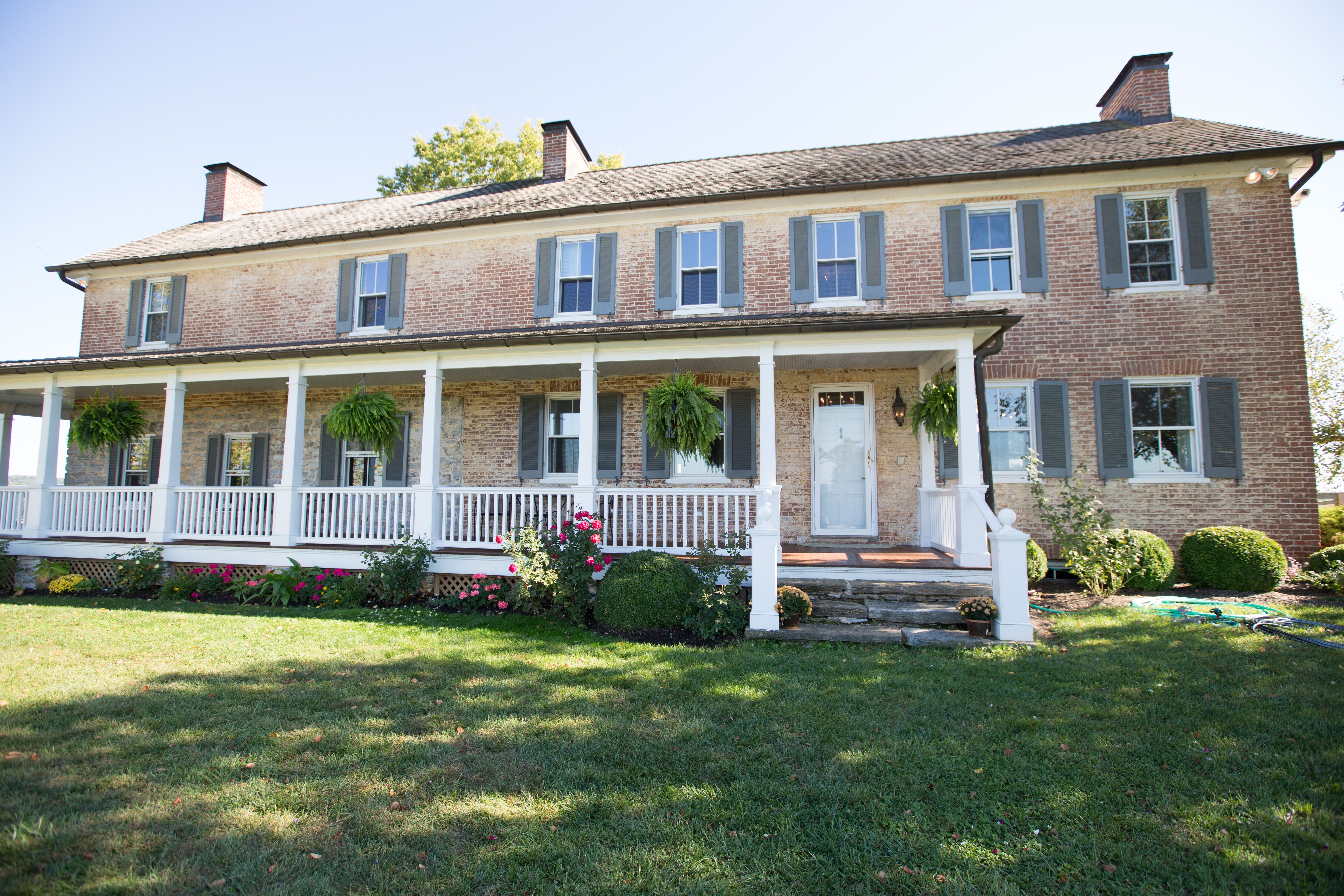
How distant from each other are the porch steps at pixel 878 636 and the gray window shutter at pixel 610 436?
4.81 m

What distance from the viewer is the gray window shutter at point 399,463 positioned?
11305 mm

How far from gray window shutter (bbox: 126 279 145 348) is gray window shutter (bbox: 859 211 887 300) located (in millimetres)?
14888

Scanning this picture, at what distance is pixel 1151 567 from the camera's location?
27.6 feet

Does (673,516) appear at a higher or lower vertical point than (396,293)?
lower

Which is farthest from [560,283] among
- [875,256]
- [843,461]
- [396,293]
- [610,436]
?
[843,461]

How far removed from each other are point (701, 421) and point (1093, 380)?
21.6 feet

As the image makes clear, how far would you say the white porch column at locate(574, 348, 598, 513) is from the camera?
8180 millimetres

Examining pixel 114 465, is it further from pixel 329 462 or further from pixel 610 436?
pixel 610 436

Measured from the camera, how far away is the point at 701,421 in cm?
778

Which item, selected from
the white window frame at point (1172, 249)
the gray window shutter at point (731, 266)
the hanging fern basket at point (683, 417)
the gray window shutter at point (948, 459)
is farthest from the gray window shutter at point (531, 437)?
the white window frame at point (1172, 249)

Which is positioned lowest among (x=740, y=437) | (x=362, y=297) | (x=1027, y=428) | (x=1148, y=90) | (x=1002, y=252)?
(x=740, y=437)

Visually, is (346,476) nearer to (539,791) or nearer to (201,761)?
(201,761)

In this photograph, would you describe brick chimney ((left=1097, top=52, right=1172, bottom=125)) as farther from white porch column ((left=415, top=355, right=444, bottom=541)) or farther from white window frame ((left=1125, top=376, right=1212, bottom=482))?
white porch column ((left=415, top=355, right=444, bottom=541))

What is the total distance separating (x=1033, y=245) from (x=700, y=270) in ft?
18.0
